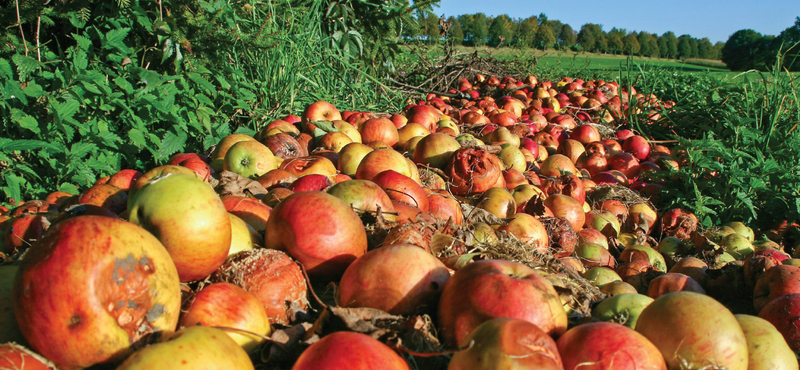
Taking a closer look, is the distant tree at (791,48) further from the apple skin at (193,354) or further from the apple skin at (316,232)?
the apple skin at (193,354)

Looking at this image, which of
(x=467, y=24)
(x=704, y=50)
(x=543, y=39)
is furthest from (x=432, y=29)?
(x=704, y=50)

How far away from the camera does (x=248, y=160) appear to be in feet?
10.9

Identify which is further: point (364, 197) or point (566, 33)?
point (566, 33)

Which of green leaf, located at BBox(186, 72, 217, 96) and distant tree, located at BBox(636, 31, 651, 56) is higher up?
distant tree, located at BBox(636, 31, 651, 56)

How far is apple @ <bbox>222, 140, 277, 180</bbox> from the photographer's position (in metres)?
3.33

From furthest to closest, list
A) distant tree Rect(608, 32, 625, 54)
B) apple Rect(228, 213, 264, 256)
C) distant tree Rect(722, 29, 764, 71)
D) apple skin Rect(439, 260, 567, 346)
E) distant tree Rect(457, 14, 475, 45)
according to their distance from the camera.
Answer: distant tree Rect(608, 32, 625, 54), distant tree Rect(457, 14, 475, 45), distant tree Rect(722, 29, 764, 71), apple Rect(228, 213, 264, 256), apple skin Rect(439, 260, 567, 346)

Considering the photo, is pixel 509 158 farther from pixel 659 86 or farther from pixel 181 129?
pixel 659 86

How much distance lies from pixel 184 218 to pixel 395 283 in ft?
2.43

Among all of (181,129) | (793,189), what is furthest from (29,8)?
(793,189)

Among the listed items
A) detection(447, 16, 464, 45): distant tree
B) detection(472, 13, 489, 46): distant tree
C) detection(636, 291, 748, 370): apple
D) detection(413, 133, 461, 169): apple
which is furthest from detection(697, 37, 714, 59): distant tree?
detection(636, 291, 748, 370): apple

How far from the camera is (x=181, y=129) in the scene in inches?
163

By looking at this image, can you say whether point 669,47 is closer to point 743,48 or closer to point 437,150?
point 743,48

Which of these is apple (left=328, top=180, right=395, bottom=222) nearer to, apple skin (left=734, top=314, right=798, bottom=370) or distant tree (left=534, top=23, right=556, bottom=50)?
apple skin (left=734, top=314, right=798, bottom=370)

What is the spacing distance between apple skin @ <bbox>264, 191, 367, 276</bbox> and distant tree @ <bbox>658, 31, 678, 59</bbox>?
85.6 m
